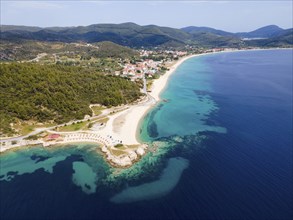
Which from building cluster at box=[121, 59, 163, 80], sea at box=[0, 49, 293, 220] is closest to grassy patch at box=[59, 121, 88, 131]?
sea at box=[0, 49, 293, 220]

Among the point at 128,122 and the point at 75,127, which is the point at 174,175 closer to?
the point at 128,122

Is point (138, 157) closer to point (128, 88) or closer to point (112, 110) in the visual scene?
→ point (112, 110)

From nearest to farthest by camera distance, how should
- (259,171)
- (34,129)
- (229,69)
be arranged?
(259,171), (34,129), (229,69)

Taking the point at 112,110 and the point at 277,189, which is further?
the point at 112,110

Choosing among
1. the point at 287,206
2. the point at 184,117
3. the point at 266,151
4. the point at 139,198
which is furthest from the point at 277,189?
the point at 184,117

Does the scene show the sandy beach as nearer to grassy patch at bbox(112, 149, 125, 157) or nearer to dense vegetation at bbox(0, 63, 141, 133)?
grassy patch at bbox(112, 149, 125, 157)

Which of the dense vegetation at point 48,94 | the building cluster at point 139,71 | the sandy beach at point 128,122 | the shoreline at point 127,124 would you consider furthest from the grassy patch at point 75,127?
the building cluster at point 139,71
